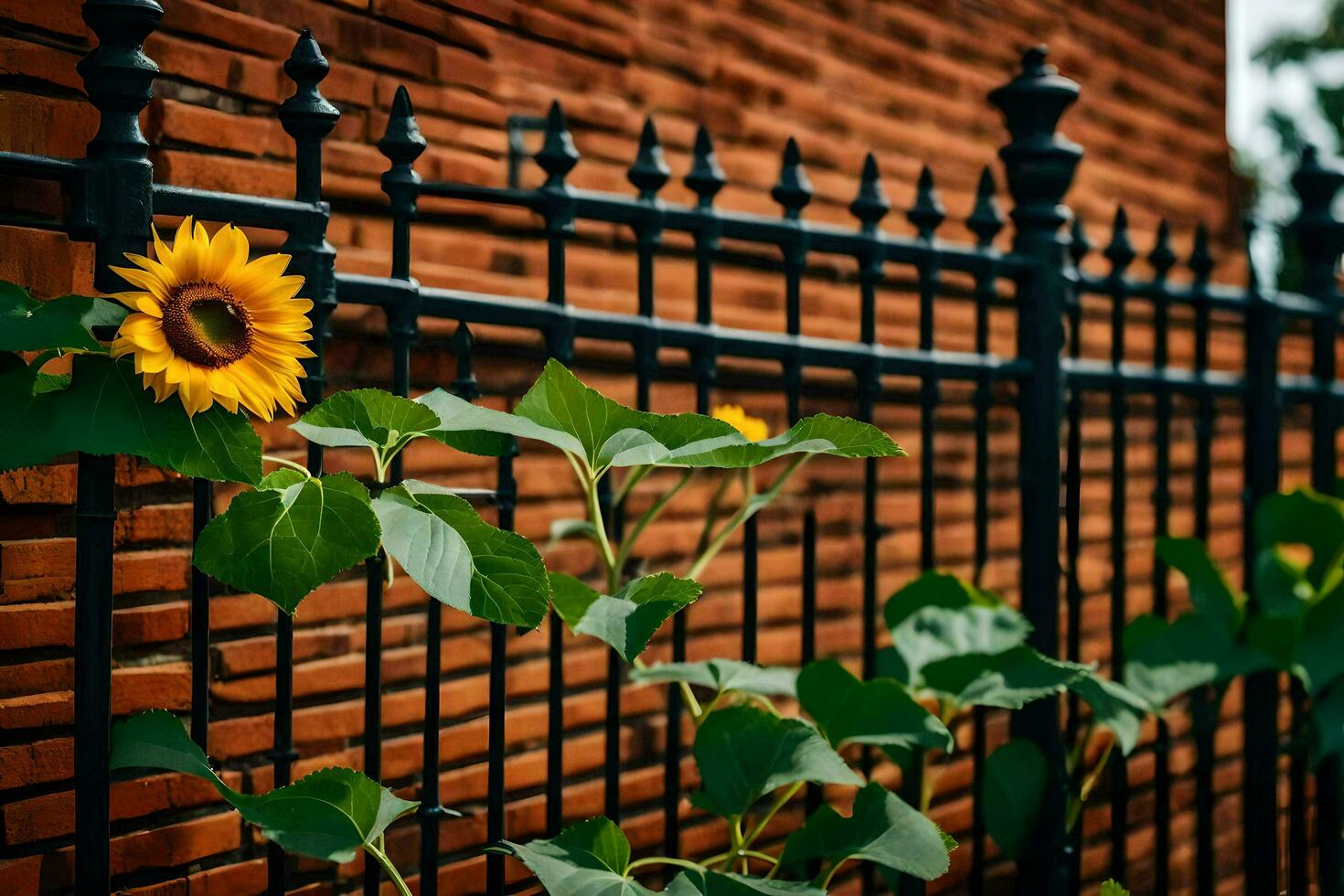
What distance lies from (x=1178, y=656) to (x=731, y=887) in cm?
130

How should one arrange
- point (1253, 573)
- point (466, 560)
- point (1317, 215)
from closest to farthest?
point (466, 560) → point (1253, 573) → point (1317, 215)

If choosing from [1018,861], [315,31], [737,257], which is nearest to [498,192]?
[315,31]

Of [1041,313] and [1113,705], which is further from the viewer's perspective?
[1041,313]

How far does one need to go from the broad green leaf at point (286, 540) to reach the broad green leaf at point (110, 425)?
4 centimetres

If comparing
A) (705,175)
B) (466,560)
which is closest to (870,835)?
(466,560)

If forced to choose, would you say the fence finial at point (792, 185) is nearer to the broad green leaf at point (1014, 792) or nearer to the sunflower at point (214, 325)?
the sunflower at point (214, 325)

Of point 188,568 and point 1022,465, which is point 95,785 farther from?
point 1022,465

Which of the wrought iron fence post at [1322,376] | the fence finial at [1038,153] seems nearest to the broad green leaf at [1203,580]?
the wrought iron fence post at [1322,376]

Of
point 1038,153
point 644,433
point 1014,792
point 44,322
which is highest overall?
point 1038,153

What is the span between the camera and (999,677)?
6.91 feet

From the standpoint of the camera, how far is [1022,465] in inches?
99.3

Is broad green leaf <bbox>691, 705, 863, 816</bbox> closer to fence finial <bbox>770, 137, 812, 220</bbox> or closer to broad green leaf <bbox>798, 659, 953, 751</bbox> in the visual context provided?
broad green leaf <bbox>798, 659, 953, 751</bbox>

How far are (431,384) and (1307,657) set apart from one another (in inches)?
71.8

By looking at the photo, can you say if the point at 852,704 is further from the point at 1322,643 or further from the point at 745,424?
the point at 1322,643
